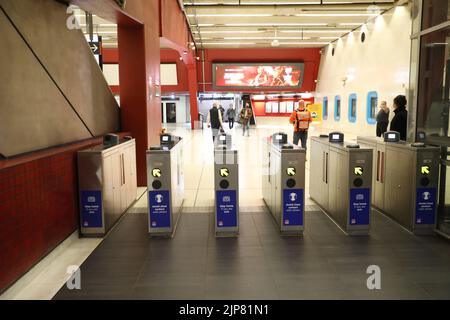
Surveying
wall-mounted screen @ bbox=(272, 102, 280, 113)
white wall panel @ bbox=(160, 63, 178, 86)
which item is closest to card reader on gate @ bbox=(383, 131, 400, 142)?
white wall panel @ bbox=(160, 63, 178, 86)

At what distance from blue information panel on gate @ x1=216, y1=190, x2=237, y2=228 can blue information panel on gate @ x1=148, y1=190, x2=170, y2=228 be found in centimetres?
57

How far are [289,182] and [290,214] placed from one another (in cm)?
36

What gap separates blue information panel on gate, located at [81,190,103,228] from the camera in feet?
14.8

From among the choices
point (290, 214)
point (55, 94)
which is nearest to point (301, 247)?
point (290, 214)

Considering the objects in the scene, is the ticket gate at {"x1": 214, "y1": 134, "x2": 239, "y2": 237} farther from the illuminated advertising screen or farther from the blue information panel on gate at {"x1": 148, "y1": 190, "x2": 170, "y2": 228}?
the illuminated advertising screen

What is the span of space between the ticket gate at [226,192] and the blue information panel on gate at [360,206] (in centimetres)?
131

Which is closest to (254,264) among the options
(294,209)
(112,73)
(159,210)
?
(294,209)

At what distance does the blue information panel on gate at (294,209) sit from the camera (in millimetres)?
4617

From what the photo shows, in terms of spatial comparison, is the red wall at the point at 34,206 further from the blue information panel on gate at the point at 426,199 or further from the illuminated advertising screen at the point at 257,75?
the illuminated advertising screen at the point at 257,75

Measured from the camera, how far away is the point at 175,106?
33.0 meters

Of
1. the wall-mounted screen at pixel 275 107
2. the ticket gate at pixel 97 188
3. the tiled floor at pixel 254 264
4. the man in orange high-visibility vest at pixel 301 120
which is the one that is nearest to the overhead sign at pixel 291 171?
the tiled floor at pixel 254 264

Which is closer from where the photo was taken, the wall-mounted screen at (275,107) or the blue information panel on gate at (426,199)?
the blue information panel on gate at (426,199)

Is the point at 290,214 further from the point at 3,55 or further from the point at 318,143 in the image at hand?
the point at 3,55

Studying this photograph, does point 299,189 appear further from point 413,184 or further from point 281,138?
point 413,184
